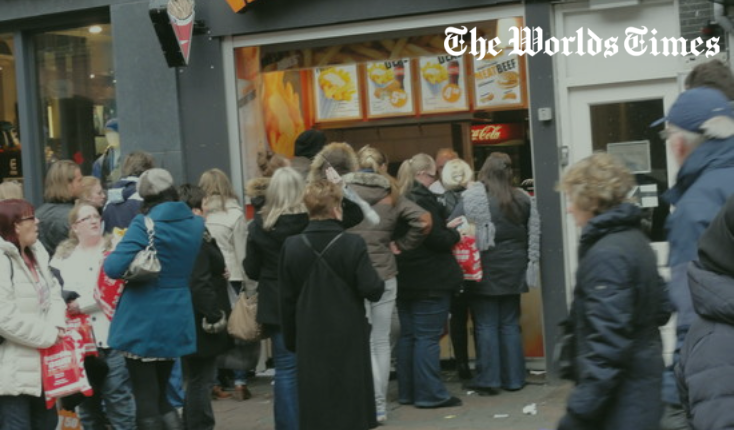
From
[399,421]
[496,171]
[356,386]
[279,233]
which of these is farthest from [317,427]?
[496,171]

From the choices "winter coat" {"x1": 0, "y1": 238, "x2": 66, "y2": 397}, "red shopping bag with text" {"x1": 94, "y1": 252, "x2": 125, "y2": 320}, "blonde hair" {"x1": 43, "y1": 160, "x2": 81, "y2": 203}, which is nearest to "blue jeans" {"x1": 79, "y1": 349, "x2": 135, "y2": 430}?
"red shopping bag with text" {"x1": 94, "y1": 252, "x2": 125, "y2": 320}

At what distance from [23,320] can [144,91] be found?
4.98m

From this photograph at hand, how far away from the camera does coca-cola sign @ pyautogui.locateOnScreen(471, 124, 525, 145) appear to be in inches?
430

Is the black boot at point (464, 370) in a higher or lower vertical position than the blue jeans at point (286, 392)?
lower

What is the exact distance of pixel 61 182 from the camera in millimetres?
9914

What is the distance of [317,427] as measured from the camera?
7.19 m

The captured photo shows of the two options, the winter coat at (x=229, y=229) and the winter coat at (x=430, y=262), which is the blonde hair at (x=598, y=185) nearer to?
the winter coat at (x=430, y=262)

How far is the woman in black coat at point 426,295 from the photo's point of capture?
9406 millimetres

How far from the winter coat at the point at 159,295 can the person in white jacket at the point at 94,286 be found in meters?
0.54

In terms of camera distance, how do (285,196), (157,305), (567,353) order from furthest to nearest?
(285,196) < (157,305) < (567,353)

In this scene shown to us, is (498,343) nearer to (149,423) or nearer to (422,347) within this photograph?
(422,347)

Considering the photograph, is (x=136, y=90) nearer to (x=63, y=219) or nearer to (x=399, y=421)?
(x=63, y=219)

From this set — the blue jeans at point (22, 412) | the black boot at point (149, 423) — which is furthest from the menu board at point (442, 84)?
the blue jeans at point (22, 412)

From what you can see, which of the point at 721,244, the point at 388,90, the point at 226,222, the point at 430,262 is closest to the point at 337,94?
the point at 388,90
